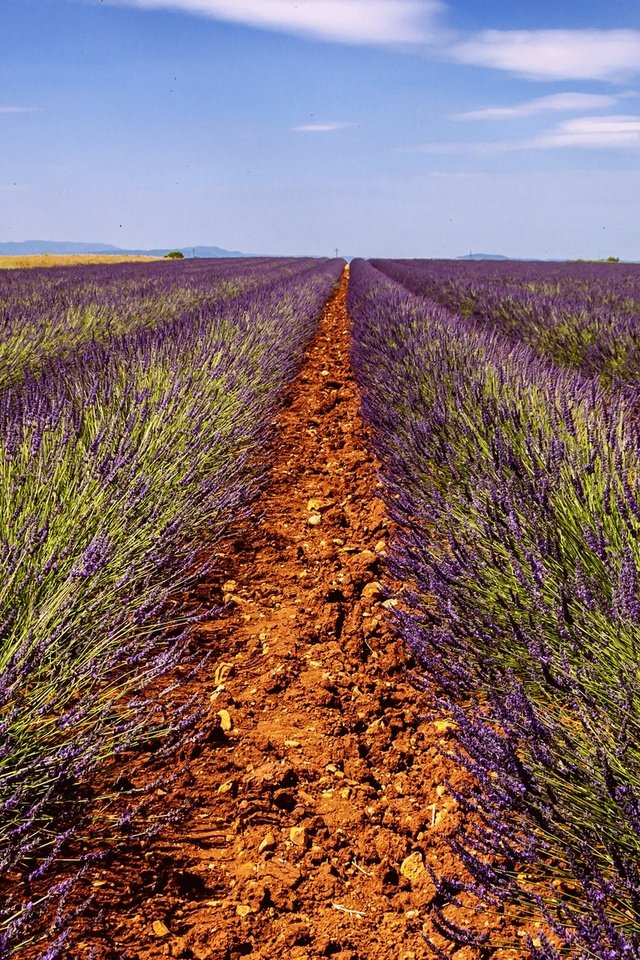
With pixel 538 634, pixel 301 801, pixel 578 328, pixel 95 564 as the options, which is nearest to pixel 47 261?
pixel 578 328

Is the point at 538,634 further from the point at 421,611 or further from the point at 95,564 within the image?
the point at 95,564

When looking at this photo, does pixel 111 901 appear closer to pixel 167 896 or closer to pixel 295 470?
pixel 167 896

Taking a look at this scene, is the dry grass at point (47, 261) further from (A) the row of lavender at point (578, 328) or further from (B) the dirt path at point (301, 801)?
(B) the dirt path at point (301, 801)

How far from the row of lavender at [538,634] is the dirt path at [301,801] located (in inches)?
6.2

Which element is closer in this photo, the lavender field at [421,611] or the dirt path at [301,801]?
the lavender field at [421,611]

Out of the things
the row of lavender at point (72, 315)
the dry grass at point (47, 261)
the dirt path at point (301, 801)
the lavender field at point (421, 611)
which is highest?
the dry grass at point (47, 261)

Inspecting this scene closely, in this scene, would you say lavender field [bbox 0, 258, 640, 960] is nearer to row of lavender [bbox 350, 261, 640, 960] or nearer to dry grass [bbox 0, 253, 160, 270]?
row of lavender [bbox 350, 261, 640, 960]

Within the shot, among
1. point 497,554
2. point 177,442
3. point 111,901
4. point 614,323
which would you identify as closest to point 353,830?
point 111,901

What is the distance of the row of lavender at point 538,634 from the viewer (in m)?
1.24

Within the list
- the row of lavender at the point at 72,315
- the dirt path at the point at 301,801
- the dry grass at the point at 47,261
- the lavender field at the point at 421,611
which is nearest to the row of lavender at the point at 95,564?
the lavender field at the point at 421,611

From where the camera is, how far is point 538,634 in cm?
170

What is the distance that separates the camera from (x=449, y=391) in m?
4.08

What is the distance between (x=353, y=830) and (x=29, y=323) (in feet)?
19.0

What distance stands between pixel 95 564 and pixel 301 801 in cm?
85
